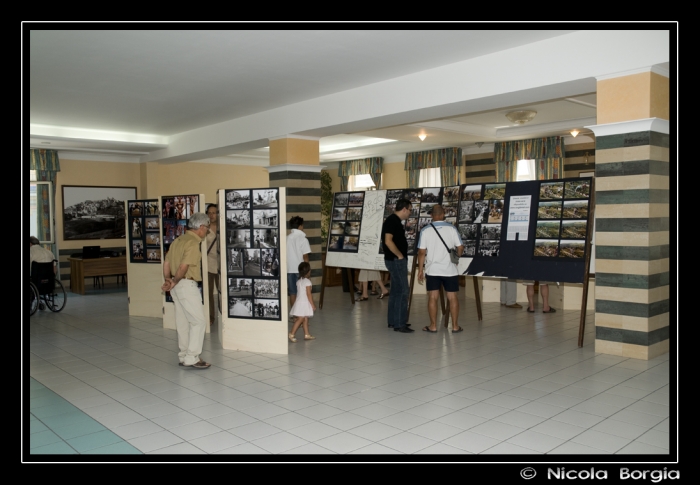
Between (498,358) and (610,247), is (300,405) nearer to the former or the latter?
(498,358)

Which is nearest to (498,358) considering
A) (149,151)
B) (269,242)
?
(269,242)

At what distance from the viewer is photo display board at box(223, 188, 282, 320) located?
6.36 meters

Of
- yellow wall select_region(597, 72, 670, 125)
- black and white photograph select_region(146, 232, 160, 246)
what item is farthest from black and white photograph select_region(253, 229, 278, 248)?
yellow wall select_region(597, 72, 670, 125)

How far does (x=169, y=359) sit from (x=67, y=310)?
15.5 feet

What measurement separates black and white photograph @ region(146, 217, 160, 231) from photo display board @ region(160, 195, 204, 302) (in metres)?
0.54

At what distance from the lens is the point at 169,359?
6320 millimetres

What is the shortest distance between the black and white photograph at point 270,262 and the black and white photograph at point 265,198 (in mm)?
497

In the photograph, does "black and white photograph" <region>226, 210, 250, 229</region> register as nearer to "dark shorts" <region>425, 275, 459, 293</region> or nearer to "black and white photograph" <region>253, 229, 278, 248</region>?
"black and white photograph" <region>253, 229, 278, 248</region>

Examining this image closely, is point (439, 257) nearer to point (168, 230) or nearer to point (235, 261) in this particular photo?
point (235, 261)

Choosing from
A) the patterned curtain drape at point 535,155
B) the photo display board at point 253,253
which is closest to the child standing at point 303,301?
the photo display board at point 253,253

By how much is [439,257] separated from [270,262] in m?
2.14

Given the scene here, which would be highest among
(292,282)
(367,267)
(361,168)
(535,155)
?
(361,168)

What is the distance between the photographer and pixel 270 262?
637 centimetres

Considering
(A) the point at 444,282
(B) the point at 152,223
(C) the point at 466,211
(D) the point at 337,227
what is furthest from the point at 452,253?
(B) the point at 152,223
